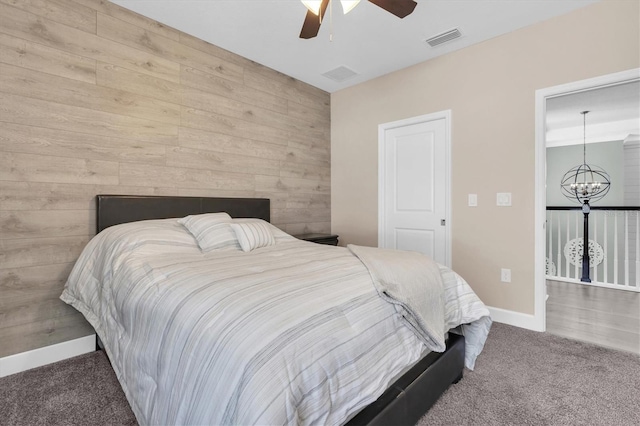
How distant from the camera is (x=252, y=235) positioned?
232 centimetres

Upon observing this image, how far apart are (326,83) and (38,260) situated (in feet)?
10.8

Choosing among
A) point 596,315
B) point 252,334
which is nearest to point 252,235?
point 252,334

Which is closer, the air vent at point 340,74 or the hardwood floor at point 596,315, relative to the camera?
the hardwood floor at point 596,315

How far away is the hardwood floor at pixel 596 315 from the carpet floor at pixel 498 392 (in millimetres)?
279

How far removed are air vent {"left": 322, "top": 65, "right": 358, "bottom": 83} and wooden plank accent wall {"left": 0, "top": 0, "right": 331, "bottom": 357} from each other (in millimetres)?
861

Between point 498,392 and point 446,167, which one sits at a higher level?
point 446,167

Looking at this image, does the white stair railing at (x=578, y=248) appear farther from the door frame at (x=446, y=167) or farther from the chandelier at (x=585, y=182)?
the door frame at (x=446, y=167)

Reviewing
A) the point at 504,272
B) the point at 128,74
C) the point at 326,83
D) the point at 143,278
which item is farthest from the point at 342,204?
the point at 143,278

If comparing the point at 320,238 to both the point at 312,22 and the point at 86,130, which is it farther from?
the point at 86,130

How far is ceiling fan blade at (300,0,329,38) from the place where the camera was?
1916 millimetres

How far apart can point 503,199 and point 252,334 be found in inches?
107

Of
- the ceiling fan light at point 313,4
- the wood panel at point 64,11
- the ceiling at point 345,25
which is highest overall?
the ceiling at point 345,25

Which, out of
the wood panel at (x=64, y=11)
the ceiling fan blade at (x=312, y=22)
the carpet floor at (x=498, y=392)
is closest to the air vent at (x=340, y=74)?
the ceiling fan blade at (x=312, y=22)

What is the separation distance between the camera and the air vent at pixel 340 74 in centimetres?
350
